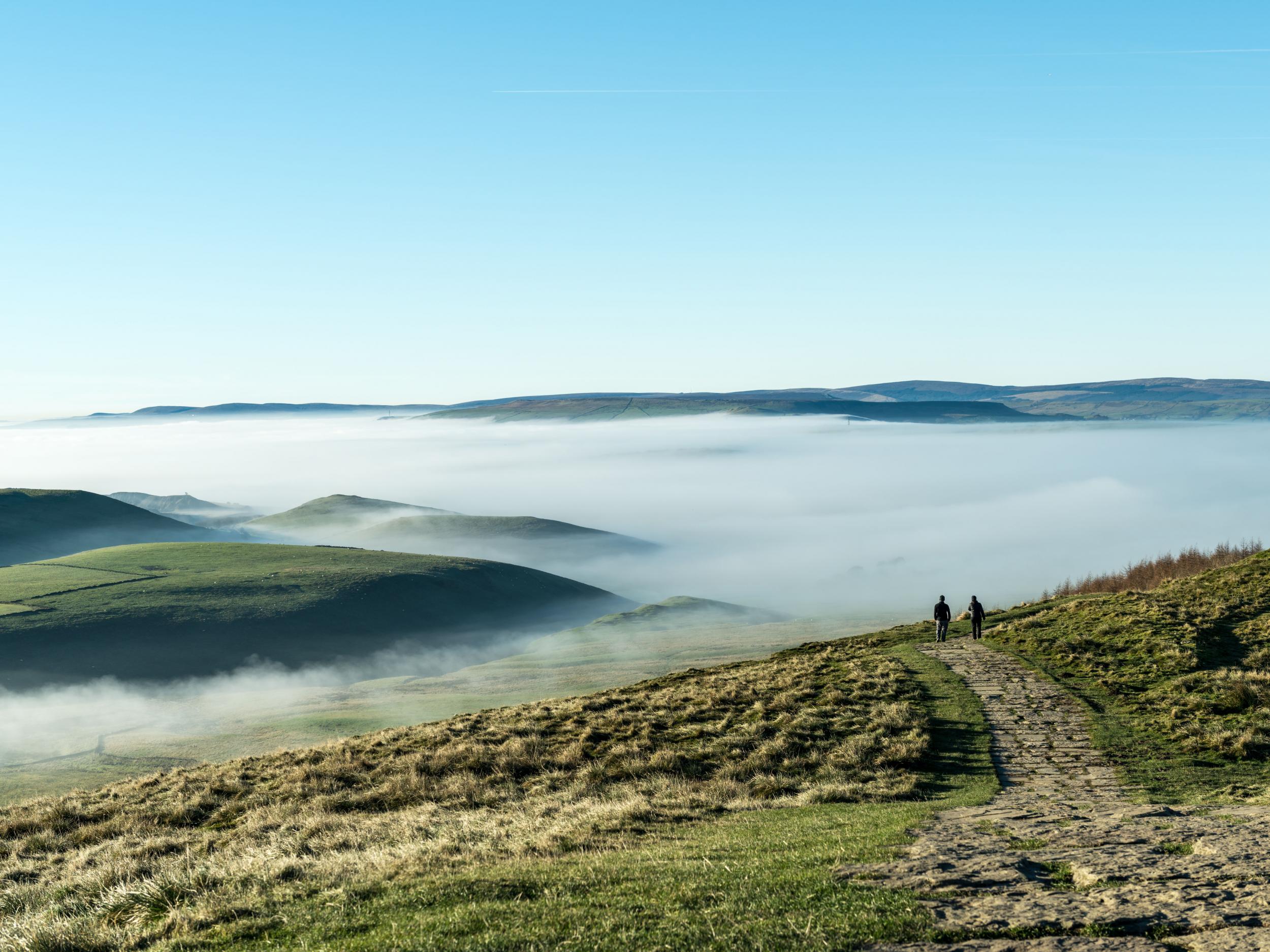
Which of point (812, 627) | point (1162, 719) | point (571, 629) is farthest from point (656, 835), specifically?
point (571, 629)

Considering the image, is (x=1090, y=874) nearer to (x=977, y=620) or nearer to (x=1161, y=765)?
(x=1161, y=765)

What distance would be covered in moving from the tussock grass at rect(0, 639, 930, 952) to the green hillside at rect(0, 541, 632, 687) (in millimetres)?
108741

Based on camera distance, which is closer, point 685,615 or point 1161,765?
point 1161,765

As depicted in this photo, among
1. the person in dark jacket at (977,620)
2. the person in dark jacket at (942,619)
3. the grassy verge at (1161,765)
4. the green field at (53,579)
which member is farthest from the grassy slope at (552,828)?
the green field at (53,579)

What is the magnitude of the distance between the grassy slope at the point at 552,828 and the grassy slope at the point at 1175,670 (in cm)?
399

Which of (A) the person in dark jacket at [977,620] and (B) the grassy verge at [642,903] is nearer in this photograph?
(B) the grassy verge at [642,903]

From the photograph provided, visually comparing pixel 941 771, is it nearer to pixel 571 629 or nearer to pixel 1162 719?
pixel 1162 719

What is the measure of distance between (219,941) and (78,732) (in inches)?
3890

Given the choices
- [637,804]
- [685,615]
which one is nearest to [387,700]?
[637,804]

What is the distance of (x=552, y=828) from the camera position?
57.8 feet

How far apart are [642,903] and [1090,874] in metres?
5.32

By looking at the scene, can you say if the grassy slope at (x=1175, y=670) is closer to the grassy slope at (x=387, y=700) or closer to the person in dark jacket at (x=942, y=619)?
the person in dark jacket at (x=942, y=619)

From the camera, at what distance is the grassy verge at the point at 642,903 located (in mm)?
9328

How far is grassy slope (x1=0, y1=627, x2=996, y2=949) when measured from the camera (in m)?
10.5
